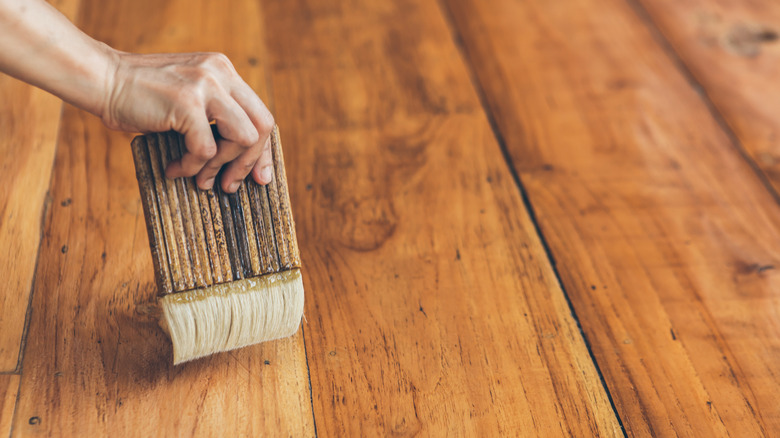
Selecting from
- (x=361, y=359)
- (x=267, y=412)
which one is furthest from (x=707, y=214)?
(x=267, y=412)

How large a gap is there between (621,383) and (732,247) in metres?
0.34

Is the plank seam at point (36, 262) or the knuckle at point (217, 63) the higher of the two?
the knuckle at point (217, 63)

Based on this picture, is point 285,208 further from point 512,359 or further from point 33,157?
point 33,157

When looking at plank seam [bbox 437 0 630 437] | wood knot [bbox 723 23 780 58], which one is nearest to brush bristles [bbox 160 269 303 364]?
plank seam [bbox 437 0 630 437]

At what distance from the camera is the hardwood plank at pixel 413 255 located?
2.71 feet

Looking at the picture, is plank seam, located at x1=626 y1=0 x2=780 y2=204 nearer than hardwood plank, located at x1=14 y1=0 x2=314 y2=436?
No

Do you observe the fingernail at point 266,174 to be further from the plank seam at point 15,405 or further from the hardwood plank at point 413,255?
the plank seam at point 15,405

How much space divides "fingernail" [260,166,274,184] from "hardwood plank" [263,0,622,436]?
21 centimetres

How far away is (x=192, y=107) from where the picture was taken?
721 millimetres

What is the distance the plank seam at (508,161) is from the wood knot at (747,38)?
1.88ft

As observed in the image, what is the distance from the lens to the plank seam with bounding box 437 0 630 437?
34.5 inches

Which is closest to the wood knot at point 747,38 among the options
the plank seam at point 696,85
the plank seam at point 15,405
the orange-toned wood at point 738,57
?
the orange-toned wood at point 738,57

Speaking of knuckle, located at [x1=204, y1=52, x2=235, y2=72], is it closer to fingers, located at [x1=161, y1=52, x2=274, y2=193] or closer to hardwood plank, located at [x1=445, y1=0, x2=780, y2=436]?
fingers, located at [x1=161, y1=52, x2=274, y2=193]

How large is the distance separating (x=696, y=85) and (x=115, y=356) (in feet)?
3.82
